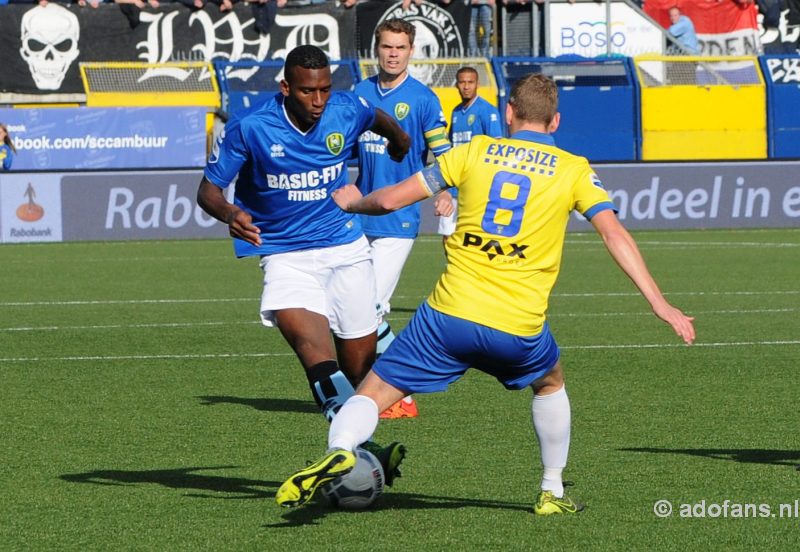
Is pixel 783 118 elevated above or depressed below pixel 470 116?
below

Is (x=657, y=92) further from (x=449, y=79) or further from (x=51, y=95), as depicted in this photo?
(x=51, y=95)

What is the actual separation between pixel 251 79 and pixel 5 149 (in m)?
4.91

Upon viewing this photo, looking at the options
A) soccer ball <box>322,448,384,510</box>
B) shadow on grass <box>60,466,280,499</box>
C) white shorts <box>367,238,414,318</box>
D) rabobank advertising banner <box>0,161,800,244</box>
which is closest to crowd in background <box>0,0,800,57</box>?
rabobank advertising banner <box>0,161,800,244</box>

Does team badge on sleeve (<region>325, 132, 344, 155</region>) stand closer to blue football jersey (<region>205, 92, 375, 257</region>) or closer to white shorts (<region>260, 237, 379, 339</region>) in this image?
blue football jersey (<region>205, 92, 375, 257</region>)

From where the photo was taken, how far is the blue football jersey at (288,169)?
7180 millimetres

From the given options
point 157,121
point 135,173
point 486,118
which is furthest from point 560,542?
point 157,121

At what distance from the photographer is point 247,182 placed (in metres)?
7.36

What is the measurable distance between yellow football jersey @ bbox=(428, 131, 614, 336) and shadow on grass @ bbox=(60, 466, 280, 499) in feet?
4.67

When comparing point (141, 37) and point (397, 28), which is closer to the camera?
point (397, 28)

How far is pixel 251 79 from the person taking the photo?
29.5 metres

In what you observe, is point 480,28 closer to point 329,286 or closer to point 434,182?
point 329,286

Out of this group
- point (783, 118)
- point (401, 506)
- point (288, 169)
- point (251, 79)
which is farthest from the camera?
point (783, 118)

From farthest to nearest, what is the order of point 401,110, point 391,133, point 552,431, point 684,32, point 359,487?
point 684,32
point 401,110
point 391,133
point 359,487
point 552,431

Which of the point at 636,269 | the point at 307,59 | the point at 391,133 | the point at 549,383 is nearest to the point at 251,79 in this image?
the point at 391,133
